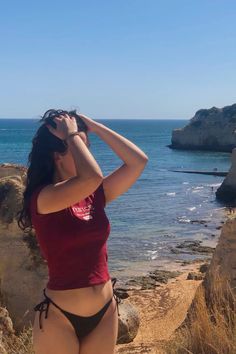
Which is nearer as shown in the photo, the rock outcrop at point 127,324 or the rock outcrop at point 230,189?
the rock outcrop at point 127,324

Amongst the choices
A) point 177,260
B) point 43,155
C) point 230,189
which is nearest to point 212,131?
point 230,189

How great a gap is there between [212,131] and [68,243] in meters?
79.5

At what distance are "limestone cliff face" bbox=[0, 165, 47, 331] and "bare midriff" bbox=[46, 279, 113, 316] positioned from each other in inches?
163

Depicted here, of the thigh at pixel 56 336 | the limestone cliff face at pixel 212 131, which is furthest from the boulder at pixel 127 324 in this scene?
the limestone cliff face at pixel 212 131

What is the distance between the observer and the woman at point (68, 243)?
2844 mm

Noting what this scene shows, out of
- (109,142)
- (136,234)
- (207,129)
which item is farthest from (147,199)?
(207,129)

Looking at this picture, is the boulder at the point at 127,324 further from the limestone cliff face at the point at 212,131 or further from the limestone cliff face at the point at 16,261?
the limestone cliff face at the point at 212,131

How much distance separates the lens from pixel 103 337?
2.98m

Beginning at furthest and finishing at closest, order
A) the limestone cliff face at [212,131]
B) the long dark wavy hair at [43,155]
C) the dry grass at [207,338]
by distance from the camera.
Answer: the limestone cliff face at [212,131] → the dry grass at [207,338] → the long dark wavy hair at [43,155]

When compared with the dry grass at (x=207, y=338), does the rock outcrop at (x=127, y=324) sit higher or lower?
lower

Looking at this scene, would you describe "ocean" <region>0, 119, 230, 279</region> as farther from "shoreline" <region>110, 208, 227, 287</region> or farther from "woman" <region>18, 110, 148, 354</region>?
"woman" <region>18, 110, 148, 354</region>

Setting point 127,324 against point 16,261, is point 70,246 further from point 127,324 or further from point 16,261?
point 127,324

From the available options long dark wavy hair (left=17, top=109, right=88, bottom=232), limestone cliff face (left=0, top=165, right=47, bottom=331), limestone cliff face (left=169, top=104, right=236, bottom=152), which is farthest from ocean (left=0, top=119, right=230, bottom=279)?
limestone cliff face (left=169, top=104, right=236, bottom=152)

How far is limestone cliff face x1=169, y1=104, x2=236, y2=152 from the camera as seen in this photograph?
7875cm
